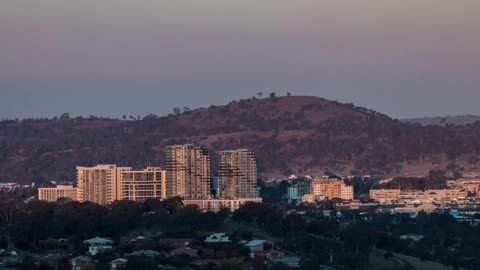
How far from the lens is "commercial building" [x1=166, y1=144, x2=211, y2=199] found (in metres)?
77.8

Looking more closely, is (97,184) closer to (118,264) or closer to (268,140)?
(118,264)

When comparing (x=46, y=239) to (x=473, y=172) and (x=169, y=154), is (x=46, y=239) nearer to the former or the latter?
(x=169, y=154)

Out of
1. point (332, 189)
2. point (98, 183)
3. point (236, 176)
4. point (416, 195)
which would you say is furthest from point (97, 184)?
point (416, 195)

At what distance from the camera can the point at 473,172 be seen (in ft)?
352

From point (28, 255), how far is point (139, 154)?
2682 inches

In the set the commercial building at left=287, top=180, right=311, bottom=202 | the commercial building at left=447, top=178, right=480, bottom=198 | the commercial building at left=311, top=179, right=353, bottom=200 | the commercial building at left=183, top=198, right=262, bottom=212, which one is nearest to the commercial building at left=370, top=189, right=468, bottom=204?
the commercial building at left=447, top=178, right=480, bottom=198

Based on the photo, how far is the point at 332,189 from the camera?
89.2 m

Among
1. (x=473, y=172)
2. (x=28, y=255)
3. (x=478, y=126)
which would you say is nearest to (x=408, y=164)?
(x=473, y=172)

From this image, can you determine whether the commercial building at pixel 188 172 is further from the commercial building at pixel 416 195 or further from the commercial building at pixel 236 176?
the commercial building at pixel 416 195

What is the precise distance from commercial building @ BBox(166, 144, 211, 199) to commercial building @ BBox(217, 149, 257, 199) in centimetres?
72

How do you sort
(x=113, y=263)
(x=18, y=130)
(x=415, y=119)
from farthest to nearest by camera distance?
(x=415, y=119) < (x=18, y=130) < (x=113, y=263)

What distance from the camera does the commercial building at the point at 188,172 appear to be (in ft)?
255

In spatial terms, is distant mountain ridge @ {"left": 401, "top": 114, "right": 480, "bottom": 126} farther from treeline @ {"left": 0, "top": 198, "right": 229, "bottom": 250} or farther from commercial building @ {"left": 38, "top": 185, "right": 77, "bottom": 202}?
treeline @ {"left": 0, "top": 198, "right": 229, "bottom": 250}

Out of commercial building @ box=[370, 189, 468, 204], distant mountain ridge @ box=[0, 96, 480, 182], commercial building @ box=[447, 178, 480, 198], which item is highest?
distant mountain ridge @ box=[0, 96, 480, 182]
